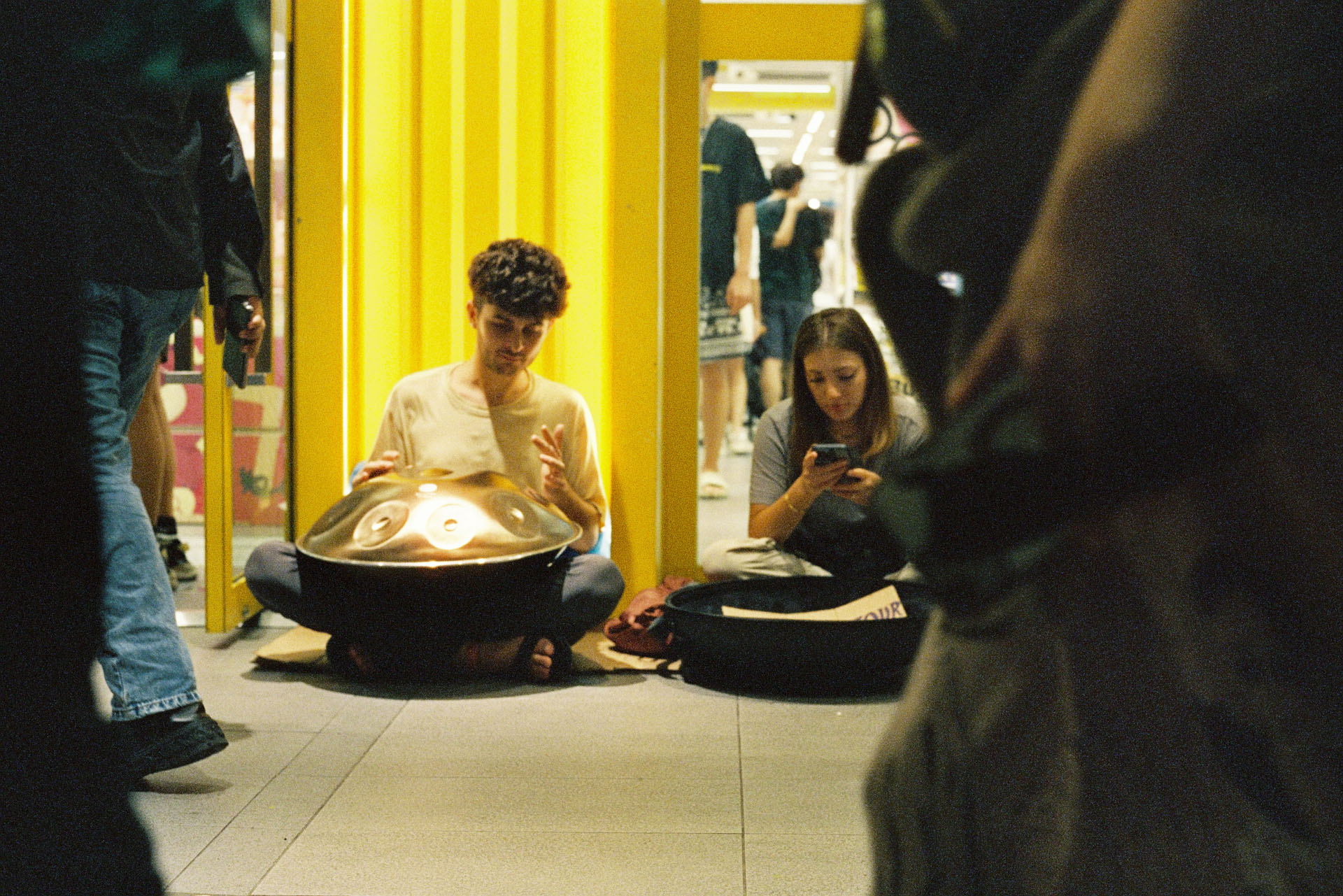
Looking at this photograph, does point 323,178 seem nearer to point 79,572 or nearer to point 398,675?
point 398,675

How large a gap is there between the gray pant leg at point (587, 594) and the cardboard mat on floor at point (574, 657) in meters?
0.08

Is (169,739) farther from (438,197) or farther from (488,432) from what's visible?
(438,197)

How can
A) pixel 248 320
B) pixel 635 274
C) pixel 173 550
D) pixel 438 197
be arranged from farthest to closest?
1. pixel 173 550
2. pixel 438 197
3. pixel 635 274
4. pixel 248 320

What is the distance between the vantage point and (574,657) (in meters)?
2.59

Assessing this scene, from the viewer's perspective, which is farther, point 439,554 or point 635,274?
point 635,274

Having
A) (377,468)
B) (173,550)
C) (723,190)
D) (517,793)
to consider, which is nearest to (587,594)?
(377,468)

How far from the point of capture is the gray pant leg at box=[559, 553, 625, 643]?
244cm

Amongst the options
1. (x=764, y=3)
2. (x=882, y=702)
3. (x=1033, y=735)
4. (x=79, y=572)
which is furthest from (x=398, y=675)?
(x=1033, y=735)

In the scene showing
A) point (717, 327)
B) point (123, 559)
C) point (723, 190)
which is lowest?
point (123, 559)

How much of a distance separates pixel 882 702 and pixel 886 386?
0.62 m

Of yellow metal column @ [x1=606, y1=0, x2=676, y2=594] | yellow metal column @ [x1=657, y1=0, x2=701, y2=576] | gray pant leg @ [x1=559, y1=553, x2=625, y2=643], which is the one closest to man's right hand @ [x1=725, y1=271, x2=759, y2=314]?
yellow metal column @ [x1=657, y1=0, x2=701, y2=576]

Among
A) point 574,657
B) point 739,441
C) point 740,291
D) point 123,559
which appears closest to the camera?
point 123,559

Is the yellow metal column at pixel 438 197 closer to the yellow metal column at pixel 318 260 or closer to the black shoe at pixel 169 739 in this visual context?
the yellow metal column at pixel 318 260

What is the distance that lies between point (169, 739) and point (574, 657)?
42.0 inches
